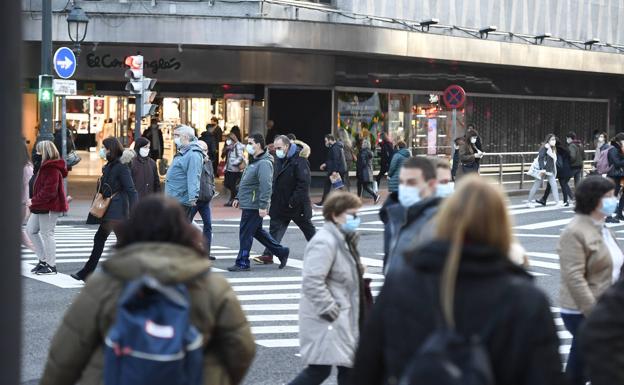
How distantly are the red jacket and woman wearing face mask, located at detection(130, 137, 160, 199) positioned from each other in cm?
161

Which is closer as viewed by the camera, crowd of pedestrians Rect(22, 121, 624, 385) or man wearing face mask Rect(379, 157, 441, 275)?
crowd of pedestrians Rect(22, 121, 624, 385)

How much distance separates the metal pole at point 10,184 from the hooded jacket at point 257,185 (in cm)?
1184

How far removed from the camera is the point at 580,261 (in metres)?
7.18

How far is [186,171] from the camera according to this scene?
1545 cm

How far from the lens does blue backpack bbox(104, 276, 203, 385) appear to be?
4258mm

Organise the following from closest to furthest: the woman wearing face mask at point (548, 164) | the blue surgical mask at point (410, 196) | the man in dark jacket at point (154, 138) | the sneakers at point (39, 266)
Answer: the blue surgical mask at point (410, 196) < the sneakers at point (39, 266) < the woman wearing face mask at point (548, 164) < the man in dark jacket at point (154, 138)

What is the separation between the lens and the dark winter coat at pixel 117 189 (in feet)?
45.8

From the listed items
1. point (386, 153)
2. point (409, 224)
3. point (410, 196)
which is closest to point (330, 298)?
point (410, 196)

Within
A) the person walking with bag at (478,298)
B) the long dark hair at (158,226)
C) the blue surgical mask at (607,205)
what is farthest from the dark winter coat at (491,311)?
the blue surgical mask at (607,205)

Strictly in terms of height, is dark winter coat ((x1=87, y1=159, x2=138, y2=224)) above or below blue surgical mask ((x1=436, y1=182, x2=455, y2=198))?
below

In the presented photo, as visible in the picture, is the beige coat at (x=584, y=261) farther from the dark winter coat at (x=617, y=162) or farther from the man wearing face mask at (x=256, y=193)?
the dark winter coat at (x=617, y=162)

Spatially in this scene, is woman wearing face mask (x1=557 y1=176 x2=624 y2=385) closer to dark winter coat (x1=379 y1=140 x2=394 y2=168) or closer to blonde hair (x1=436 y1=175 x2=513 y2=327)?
blonde hair (x1=436 y1=175 x2=513 y2=327)

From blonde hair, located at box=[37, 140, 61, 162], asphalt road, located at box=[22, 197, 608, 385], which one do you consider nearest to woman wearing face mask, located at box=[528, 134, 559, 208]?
asphalt road, located at box=[22, 197, 608, 385]

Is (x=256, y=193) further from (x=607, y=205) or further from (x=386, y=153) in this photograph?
(x=386, y=153)
